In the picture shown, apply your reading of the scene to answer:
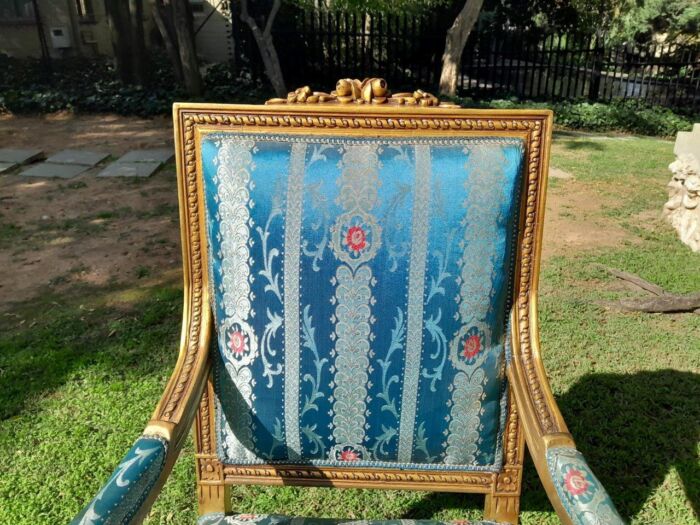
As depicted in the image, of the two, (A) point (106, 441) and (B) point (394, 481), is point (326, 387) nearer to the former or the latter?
(B) point (394, 481)

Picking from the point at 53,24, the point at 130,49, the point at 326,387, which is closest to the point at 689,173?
the point at 326,387

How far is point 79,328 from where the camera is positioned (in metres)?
3.32

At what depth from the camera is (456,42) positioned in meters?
9.73

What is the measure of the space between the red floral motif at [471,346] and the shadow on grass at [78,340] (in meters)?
1.92

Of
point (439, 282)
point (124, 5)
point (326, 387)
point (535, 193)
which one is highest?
point (124, 5)

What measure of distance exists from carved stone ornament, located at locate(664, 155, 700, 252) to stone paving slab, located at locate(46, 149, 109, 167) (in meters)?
5.67

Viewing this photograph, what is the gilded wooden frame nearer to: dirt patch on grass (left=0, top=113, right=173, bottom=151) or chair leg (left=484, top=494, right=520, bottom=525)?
chair leg (left=484, top=494, right=520, bottom=525)

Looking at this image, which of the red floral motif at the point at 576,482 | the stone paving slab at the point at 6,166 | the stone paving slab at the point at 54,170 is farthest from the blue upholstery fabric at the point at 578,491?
the stone paving slab at the point at 6,166

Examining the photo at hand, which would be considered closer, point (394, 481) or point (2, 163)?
point (394, 481)

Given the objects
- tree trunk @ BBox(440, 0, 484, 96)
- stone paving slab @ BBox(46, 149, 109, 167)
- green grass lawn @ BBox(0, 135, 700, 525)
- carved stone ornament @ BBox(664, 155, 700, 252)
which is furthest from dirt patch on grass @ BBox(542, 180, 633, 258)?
stone paving slab @ BBox(46, 149, 109, 167)

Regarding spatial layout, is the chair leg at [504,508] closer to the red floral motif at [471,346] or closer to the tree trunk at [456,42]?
the red floral motif at [471,346]

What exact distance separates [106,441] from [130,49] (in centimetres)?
894

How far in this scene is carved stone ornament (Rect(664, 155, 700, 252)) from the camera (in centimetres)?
459

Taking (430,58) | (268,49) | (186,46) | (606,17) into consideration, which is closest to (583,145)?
(430,58)
